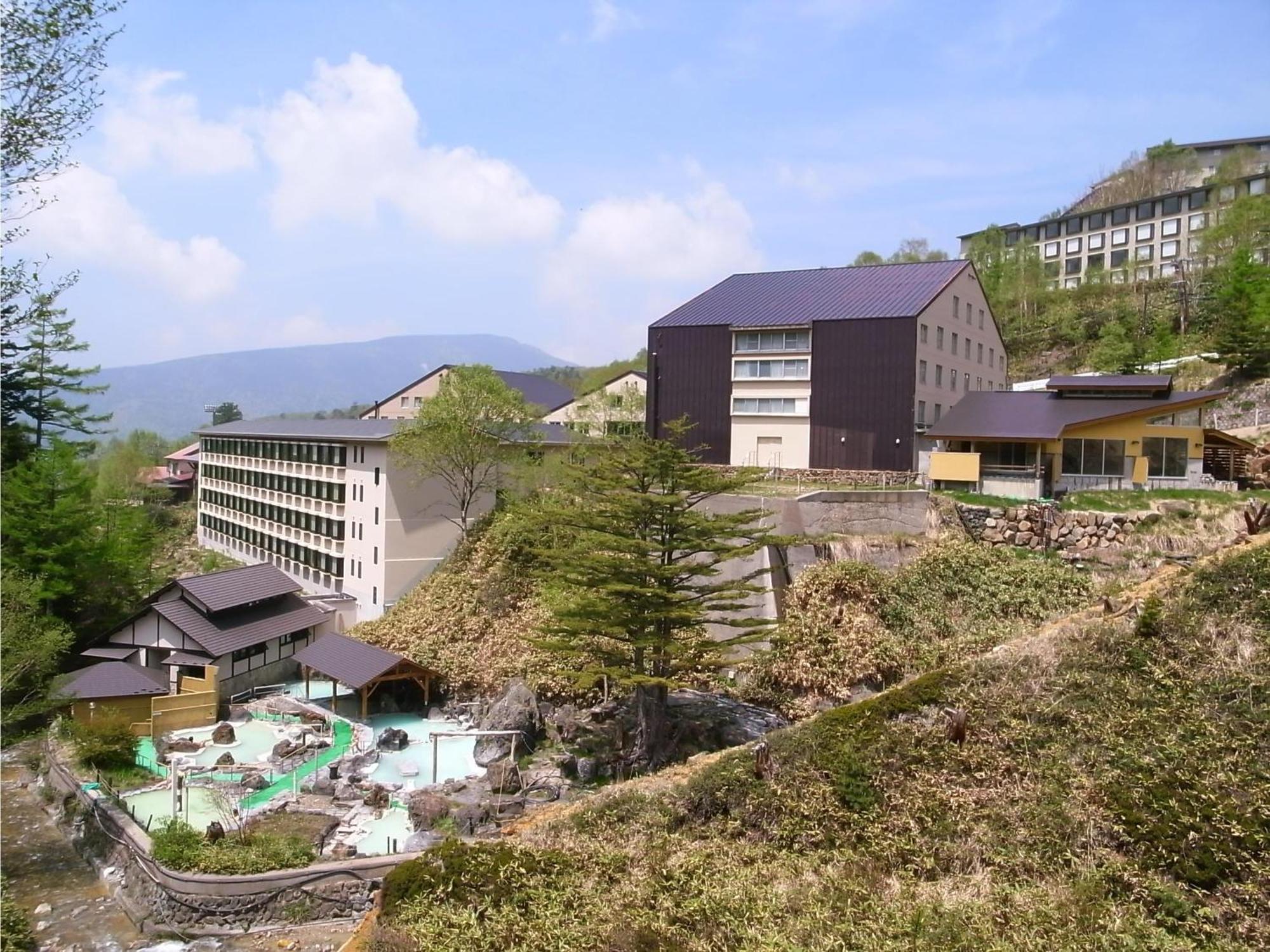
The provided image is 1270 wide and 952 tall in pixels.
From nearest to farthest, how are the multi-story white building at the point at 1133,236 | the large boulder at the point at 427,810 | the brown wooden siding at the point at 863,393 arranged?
the large boulder at the point at 427,810 < the brown wooden siding at the point at 863,393 < the multi-story white building at the point at 1133,236

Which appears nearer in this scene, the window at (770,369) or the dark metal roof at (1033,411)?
the dark metal roof at (1033,411)

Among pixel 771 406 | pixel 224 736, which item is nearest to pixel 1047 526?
pixel 771 406

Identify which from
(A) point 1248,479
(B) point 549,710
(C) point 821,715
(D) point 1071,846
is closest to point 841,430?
(A) point 1248,479

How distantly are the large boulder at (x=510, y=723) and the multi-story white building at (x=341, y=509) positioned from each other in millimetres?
9344

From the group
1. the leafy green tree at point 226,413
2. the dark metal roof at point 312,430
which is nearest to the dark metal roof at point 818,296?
the dark metal roof at point 312,430

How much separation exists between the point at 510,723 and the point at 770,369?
15203 mm

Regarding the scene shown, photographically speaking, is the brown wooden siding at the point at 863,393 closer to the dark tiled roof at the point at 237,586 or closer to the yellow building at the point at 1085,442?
the yellow building at the point at 1085,442

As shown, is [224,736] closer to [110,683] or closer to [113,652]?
[110,683]

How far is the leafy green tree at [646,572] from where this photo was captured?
15586 millimetres

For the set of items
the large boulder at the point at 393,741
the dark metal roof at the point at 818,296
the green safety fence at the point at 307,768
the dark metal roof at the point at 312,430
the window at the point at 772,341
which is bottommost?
the green safety fence at the point at 307,768

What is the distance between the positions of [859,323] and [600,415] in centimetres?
1328

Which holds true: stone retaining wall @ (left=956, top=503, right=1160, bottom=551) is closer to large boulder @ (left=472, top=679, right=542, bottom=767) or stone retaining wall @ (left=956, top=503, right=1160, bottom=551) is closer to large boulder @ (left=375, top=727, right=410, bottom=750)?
large boulder @ (left=472, top=679, right=542, bottom=767)

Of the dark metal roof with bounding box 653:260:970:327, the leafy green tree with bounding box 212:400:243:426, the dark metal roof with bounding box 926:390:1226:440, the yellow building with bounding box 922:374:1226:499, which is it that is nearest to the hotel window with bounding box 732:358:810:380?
the dark metal roof with bounding box 653:260:970:327

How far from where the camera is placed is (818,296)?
2838 centimetres
